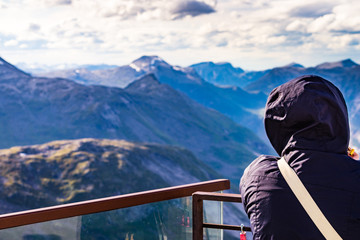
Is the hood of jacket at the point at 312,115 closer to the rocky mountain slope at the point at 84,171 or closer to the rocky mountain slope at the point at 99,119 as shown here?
the rocky mountain slope at the point at 84,171

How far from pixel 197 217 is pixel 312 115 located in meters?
1.05

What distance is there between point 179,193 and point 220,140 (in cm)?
12678

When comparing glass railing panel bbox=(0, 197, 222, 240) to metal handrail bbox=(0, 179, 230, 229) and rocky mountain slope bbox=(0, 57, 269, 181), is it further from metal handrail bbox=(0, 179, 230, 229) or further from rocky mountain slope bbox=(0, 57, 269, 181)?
rocky mountain slope bbox=(0, 57, 269, 181)

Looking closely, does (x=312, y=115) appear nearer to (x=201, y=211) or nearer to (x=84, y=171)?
(x=201, y=211)

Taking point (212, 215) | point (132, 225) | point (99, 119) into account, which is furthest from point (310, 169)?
point (99, 119)

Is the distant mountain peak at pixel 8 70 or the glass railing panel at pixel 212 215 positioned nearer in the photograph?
the glass railing panel at pixel 212 215

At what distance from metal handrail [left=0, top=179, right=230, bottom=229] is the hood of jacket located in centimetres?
104

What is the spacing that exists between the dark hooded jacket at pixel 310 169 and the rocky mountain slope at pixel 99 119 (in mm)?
106526

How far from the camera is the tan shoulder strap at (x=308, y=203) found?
1.20 meters

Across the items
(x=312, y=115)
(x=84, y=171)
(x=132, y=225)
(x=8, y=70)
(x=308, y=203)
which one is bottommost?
(x=84, y=171)

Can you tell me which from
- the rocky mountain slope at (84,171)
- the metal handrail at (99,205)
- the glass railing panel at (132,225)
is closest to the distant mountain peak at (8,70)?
the rocky mountain slope at (84,171)

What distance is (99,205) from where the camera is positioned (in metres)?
2.08

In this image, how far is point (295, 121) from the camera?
4.14 ft

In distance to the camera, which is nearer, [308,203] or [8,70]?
[308,203]
